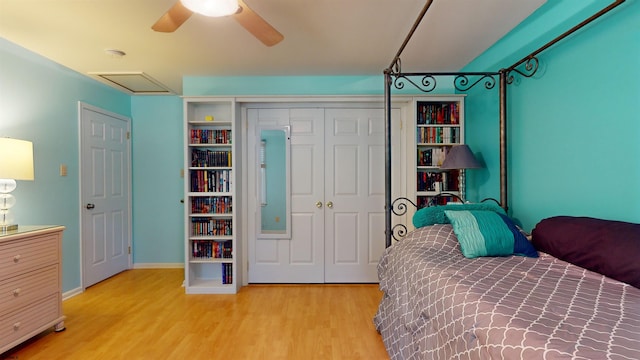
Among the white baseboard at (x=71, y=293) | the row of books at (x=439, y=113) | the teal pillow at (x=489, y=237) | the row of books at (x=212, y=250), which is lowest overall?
the white baseboard at (x=71, y=293)

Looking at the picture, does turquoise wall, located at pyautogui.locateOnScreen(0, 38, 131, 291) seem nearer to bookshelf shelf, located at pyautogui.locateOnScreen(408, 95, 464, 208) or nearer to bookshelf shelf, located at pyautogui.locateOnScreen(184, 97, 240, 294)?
bookshelf shelf, located at pyautogui.locateOnScreen(184, 97, 240, 294)

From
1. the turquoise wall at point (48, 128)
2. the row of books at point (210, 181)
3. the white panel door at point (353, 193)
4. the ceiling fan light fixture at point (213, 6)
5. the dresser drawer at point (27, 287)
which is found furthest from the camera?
the white panel door at point (353, 193)

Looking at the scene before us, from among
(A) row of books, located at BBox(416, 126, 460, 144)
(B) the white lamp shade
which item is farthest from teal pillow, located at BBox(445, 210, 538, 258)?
(B) the white lamp shade

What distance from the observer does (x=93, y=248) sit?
133 inches

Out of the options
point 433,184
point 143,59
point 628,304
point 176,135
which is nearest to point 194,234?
point 176,135

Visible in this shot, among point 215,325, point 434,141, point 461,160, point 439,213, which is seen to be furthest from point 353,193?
point 215,325

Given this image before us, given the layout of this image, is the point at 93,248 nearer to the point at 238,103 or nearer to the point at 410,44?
the point at 238,103

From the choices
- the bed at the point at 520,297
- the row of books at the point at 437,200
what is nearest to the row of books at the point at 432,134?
the row of books at the point at 437,200

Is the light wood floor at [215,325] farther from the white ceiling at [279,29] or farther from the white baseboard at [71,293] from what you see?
the white ceiling at [279,29]

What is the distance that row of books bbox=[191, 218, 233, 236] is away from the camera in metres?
3.19

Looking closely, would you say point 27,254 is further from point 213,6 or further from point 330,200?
point 330,200

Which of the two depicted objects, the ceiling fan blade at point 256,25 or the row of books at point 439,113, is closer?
the ceiling fan blade at point 256,25

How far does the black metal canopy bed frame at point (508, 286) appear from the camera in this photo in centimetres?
91

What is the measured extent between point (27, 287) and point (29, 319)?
0.23 m
